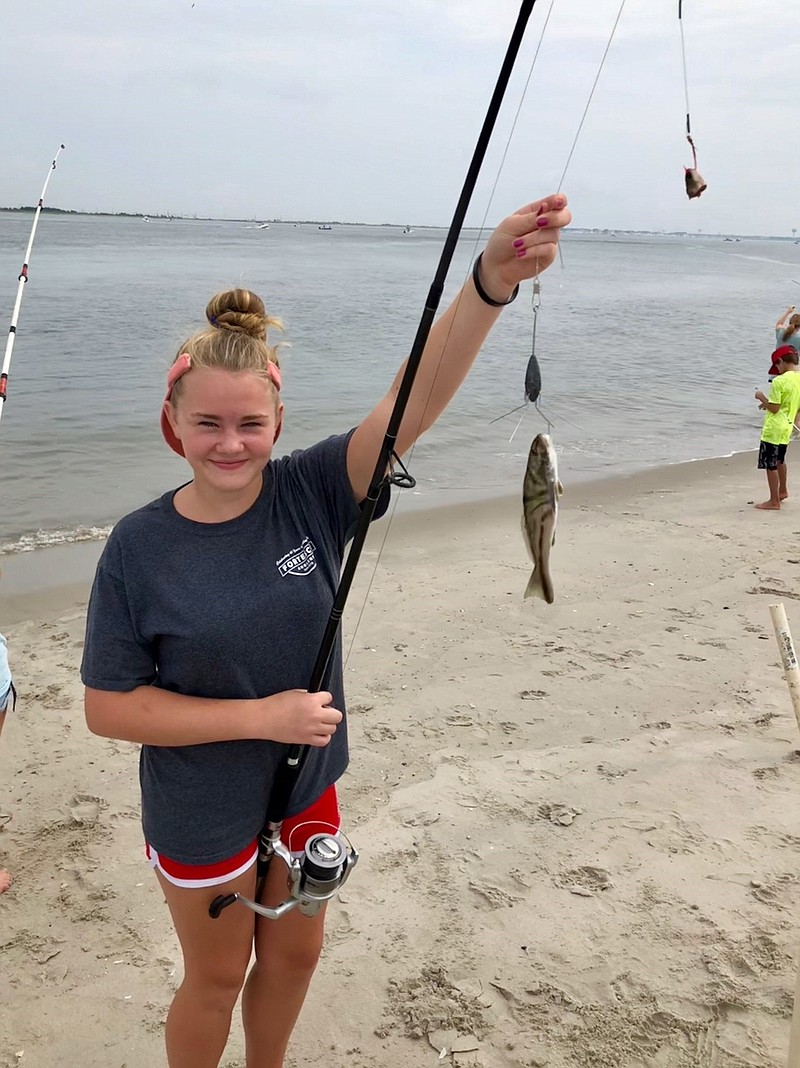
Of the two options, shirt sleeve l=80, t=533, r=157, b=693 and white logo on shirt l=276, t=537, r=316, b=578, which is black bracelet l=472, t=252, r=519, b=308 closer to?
white logo on shirt l=276, t=537, r=316, b=578

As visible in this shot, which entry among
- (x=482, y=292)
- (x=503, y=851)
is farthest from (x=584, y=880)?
(x=482, y=292)

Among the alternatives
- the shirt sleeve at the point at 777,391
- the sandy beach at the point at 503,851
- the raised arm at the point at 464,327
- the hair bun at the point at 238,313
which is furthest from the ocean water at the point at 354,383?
the shirt sleeve at the point at 777,391

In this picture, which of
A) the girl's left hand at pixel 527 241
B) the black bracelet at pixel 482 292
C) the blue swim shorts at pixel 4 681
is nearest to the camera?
the girl's left hand at pixel 527 241

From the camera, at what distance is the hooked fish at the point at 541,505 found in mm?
2039

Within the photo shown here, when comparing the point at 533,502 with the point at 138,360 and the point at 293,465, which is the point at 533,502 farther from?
the point at 138,360

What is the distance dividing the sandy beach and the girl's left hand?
226 centimetres

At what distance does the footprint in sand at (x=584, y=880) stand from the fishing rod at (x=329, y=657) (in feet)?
5.04

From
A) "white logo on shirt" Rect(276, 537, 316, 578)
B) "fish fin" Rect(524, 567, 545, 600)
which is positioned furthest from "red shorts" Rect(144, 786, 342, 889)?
"fish fin" Rect(524, 567, 545, 600)

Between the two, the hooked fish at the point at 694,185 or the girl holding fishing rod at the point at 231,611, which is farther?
the hooked fish at the point at 694,185

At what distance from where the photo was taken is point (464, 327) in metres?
1.91

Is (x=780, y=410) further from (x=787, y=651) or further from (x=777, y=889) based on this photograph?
(x=787, y=651)

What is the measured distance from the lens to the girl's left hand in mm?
1724

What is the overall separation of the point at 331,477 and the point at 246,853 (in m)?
0.90

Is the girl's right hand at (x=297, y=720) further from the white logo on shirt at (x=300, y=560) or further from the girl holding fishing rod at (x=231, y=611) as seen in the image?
the white logo on shirt at (x=300, y=560)
